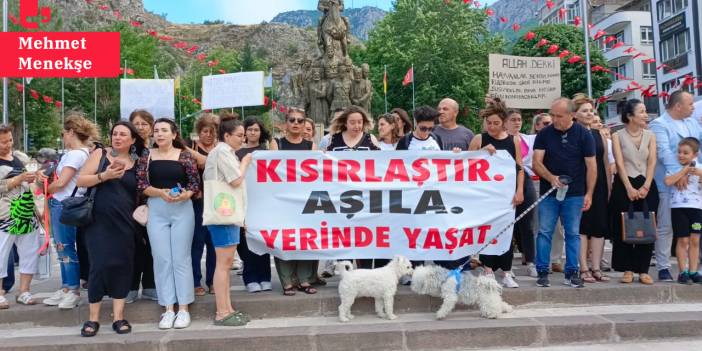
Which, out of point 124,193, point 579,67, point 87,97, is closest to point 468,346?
point 124,193

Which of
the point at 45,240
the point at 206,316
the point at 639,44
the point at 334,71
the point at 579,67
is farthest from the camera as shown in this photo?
the point at 639,44

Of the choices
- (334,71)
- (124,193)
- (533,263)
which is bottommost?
(533,263)

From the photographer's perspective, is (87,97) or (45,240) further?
(87,97)

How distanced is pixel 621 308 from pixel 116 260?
Result: 4.58 metres

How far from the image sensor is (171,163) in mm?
4988

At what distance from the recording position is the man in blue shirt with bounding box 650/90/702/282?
19.3 ft

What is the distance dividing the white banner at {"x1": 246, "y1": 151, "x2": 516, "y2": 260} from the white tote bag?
0.77m

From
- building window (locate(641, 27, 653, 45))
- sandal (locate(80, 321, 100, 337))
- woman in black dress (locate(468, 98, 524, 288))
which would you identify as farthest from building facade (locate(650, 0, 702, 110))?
sandal (locate(80, 321, 100, 337))

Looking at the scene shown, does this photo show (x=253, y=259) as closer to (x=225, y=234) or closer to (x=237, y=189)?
(x=225, y=234)

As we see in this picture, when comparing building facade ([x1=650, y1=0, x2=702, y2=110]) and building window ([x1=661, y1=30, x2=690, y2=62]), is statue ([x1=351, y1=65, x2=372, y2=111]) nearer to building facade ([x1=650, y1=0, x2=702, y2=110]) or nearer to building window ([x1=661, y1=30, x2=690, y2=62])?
building facade ([x1=650, y1=0, x2=702, y2=110])

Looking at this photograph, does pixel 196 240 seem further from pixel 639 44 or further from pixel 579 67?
pixel 639 44

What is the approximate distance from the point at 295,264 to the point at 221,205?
127cm

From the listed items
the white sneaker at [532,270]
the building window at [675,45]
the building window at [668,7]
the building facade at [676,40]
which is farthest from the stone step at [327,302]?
the building window at [668,7]

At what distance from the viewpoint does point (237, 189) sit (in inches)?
196
